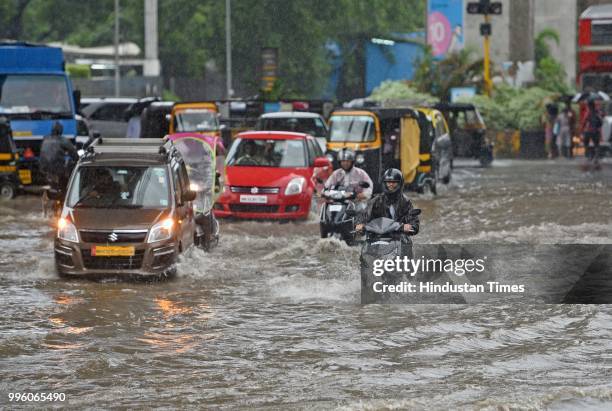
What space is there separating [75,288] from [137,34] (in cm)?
6425

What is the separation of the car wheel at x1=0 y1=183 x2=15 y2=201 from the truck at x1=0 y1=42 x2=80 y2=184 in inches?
32.5

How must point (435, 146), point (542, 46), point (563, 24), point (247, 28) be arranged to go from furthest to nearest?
point (563, 24) → point (247, 28) → point (542, 46) → point (435, 146)

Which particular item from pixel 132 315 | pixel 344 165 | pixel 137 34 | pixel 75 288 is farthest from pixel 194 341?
pixel 137 34

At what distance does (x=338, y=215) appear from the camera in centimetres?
1955

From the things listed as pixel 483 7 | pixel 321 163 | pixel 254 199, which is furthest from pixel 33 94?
pixel 483 7

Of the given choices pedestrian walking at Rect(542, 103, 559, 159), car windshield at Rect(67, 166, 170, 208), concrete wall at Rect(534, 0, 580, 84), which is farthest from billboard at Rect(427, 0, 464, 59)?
car windshield at Rect(67, 166, 170, 208)

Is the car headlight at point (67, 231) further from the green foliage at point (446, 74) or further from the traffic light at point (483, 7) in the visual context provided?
the green foliage at point (446, 74)

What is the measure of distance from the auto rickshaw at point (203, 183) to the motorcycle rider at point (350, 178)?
1649 millimetres

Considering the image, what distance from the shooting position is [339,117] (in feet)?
95.7

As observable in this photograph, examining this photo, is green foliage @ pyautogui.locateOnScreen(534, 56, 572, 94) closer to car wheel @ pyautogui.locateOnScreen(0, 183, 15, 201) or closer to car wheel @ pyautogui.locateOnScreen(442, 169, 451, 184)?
car wheel @ pyautogui.locateOnScreen(442, 169, 451, 184)

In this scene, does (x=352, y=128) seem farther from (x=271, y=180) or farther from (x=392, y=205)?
(x=392, y=205)

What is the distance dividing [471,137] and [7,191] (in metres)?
17.4

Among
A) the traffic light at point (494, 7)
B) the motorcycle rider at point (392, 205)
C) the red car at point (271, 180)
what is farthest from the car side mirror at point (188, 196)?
the traffic light at point (494, 7)

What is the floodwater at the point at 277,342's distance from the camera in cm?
1034
